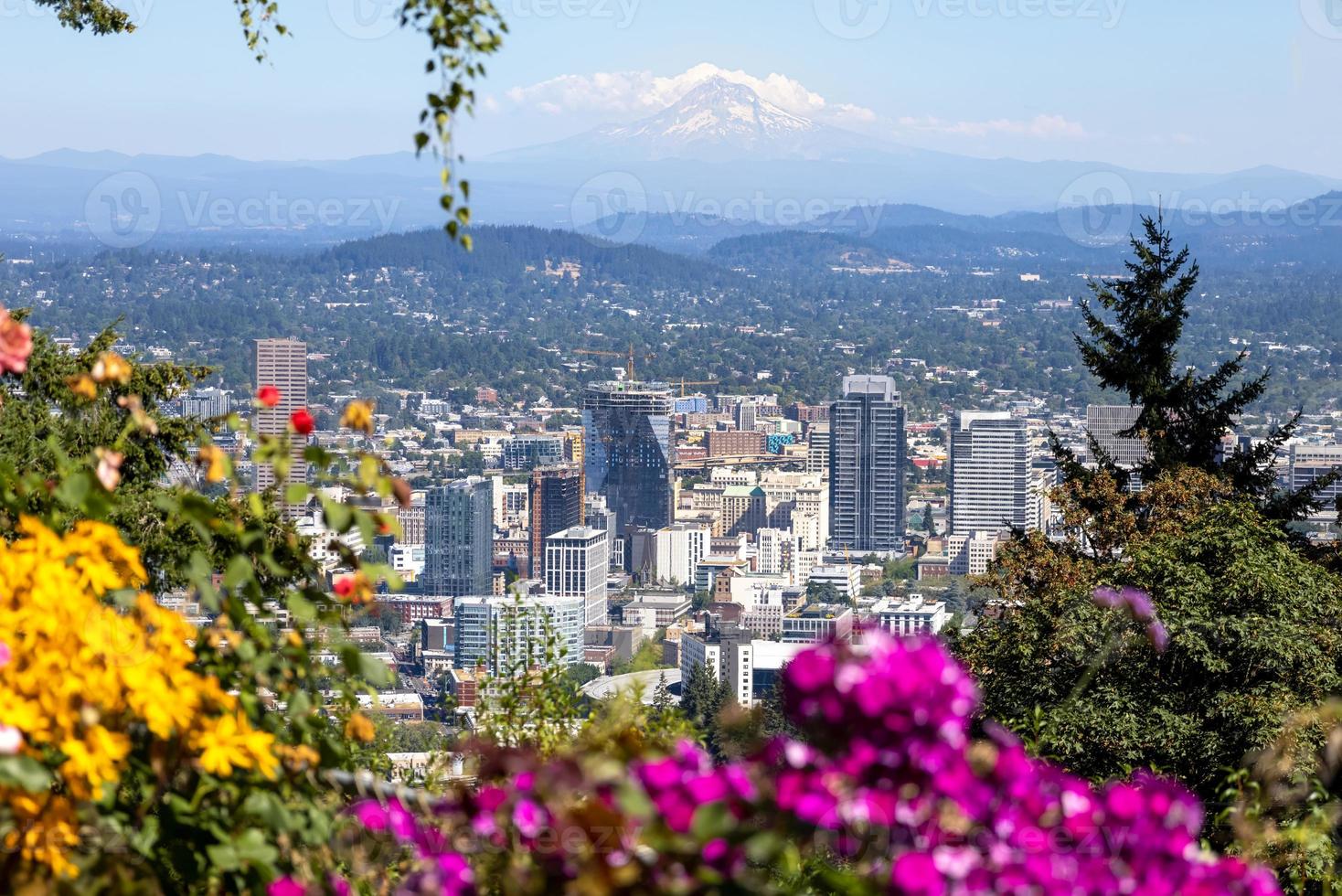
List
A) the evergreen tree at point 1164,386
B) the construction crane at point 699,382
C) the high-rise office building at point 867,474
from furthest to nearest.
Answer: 1. the construction crane at point 699,382
2. the high-rise office building at point 867,474
3. the evergreen tree at point 1164,386

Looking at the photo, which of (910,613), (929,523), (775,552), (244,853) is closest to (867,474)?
(929,523)

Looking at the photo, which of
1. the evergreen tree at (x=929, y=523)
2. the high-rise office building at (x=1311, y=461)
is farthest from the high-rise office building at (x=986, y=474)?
the high-rise office building at (x=1311, y=461)

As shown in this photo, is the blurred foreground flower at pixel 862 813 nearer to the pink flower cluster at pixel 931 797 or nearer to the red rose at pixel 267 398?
the pink flower cluster at pixel 931 797

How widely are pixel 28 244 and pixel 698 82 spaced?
154 feet

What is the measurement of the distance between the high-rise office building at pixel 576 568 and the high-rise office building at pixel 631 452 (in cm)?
638

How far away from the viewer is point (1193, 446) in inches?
356

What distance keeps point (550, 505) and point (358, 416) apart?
135 feet

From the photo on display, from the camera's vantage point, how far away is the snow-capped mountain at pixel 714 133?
92.8m

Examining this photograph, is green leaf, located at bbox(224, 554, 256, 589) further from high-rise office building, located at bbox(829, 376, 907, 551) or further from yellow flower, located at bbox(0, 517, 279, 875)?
high-rise office building, located at bbox(829, 376, 907, 551)

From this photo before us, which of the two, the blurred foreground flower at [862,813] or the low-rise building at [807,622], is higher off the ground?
the blurred foreground flower at [862,813]

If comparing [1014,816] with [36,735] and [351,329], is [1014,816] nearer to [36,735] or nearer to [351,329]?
[36,735]

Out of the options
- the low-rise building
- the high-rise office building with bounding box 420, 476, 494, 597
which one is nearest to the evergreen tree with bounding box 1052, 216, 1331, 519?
the low-rise building

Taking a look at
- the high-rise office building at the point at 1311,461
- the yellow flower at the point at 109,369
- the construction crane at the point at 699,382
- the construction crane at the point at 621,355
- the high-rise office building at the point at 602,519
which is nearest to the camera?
the yellow flower at the point at 109,369

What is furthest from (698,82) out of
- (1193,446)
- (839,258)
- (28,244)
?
(1193,446)
